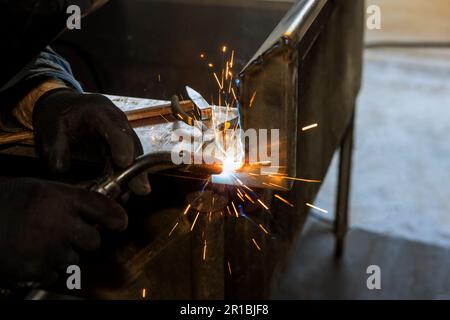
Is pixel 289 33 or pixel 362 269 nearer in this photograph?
pixel 289 33

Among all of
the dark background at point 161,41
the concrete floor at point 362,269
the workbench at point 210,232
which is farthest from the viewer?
the concrete floor at point 362,269

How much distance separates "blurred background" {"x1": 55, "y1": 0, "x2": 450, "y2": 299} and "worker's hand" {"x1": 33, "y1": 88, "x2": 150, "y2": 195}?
20.2 inches

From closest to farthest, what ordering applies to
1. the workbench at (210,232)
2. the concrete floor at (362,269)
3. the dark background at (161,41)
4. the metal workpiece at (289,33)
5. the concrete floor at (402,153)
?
1. the metal workpiece at (289,33)
2. the workbench at (210,232)
3. the dark background at (161,41)
4. the concrete floor at (362,269)
5. the concrete floor at (402,153)

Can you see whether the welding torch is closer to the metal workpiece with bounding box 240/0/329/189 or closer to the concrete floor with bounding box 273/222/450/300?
the metal workpiece with bounding box 240/0/329/189

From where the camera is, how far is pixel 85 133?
98 centimetres

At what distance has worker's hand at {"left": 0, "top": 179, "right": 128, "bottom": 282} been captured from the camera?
84 cm

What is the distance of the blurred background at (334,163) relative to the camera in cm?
169

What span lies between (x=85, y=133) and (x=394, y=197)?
163cm

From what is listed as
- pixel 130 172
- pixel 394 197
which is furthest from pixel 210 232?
pixel 394 197

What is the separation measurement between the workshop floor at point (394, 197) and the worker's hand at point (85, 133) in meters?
0.62

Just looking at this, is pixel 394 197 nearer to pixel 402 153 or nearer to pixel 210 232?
pixel 402 153

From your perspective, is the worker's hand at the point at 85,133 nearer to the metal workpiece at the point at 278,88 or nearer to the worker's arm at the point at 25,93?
the worker's arm at the point at 25,93

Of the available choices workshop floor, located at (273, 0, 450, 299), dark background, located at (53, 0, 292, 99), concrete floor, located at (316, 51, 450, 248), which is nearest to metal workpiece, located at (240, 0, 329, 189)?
workshop floor, located at (273, 0, 450, 299)

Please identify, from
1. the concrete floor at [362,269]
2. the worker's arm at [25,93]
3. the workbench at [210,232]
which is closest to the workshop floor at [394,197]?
the concrete floor at [362,269]
